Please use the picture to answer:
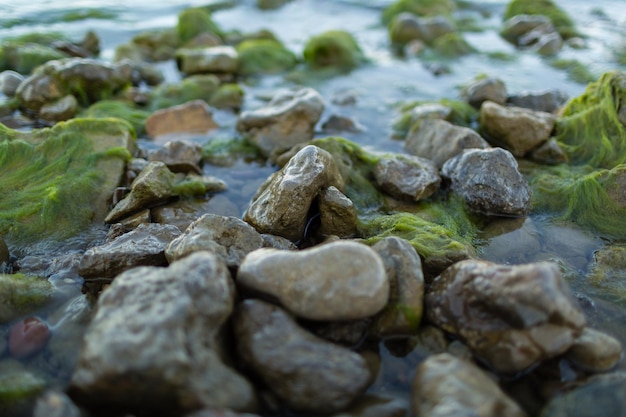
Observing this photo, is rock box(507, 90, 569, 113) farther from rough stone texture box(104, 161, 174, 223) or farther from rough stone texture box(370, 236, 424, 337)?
rough stone texture box(104, 161, 174, 223)

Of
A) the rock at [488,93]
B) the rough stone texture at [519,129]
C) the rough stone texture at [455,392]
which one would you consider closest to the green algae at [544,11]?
the rock at [488,93]

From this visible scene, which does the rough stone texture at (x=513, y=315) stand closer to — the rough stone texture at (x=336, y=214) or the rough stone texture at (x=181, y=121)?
the rough stone texture at (x=336, y=214)

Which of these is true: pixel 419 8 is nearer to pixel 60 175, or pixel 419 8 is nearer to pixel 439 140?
pixel 439 140

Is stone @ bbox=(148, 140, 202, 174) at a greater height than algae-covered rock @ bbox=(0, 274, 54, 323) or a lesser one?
greater

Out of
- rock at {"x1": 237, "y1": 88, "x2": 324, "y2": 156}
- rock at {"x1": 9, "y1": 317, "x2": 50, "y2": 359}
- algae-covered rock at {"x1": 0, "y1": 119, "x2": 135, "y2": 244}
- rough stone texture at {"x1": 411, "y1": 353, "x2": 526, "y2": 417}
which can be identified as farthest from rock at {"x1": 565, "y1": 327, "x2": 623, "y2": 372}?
algae-covered rock at {"x1": 0, "y1": 119, "x2": 135, "y2": 244}

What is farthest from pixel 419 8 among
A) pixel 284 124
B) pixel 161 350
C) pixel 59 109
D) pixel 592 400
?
pixel 161 350

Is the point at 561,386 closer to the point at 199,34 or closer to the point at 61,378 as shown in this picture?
the point at 61,378
